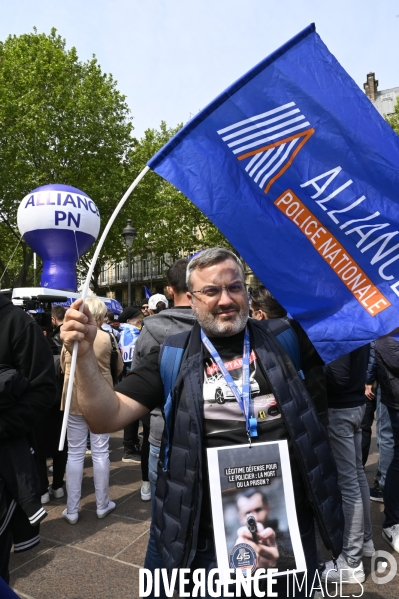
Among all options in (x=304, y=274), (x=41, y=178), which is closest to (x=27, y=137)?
(x=41, y=178)

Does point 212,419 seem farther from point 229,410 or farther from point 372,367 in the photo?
point 372,367

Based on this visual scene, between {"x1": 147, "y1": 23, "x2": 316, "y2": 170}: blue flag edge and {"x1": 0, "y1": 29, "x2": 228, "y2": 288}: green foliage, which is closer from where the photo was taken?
{"x1": 147, "y1": 23, "x2": 316, "y2": 170}: blue flag edge

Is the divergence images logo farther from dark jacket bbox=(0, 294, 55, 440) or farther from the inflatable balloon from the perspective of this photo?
the inflatable balloon

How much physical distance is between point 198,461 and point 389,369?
2.50 m

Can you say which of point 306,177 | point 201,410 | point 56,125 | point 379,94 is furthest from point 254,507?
point 379,94

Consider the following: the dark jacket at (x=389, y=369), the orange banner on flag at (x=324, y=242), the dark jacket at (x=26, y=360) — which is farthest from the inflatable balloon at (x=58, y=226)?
the orange banner on flag at (x=324, y=242)

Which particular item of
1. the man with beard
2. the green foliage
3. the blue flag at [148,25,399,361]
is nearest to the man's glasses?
the man with beard

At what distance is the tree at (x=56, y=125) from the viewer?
21.3 metres

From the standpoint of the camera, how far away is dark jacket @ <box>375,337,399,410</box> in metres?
3.65

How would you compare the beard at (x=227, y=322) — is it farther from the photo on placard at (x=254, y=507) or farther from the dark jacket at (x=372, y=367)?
the dark jacket at (x=372, y=367)

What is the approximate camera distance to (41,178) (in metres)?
21.9

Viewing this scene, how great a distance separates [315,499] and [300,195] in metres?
1.26

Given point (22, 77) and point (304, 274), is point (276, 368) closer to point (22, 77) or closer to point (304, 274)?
point (304, 274)

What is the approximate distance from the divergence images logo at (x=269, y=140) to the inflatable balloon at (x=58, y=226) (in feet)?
35.7
